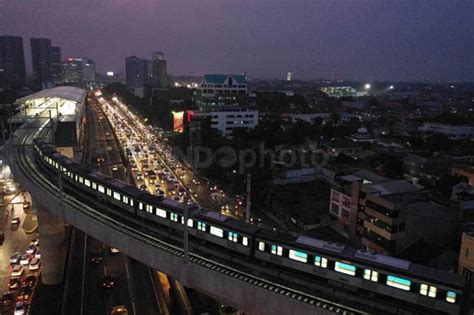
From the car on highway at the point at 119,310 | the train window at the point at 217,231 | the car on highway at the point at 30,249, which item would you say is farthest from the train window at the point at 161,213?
the car on highway at the point at 30,249

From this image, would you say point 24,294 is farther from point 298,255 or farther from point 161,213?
point 298,255

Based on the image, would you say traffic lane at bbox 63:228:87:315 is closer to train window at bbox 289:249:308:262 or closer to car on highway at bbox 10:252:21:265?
car on highway at bbox 10:252:21:265

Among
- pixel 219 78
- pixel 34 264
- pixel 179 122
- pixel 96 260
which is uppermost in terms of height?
pixel 219 78

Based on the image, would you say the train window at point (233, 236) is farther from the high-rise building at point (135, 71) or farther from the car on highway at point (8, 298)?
the high-rise building at point (135, 71)

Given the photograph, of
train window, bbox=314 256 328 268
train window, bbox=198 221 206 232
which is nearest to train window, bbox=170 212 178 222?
train window, bbox=198 221 206 232

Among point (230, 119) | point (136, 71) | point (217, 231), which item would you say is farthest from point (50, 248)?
point (136, 71)

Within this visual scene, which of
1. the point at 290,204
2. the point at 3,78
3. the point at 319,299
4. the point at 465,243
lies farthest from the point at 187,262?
the point at 3,78
